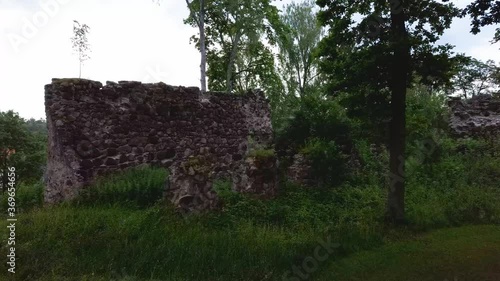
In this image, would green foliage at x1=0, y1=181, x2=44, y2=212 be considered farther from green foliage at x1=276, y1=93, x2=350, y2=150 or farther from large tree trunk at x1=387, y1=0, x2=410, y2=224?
large tree trunk at x1=387, y1=0, x2=410, y2=224

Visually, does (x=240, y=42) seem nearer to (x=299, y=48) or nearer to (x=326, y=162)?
(x=299, y=48)

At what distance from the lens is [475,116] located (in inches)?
630

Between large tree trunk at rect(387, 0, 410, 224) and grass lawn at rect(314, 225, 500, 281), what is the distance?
86 centimetres

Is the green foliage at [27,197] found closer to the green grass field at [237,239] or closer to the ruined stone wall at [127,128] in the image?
the green grass field at [237,239]

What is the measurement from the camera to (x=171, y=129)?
10.2 m

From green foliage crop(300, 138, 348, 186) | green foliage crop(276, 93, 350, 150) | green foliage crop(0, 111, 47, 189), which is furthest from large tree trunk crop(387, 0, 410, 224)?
green foliage crop(0, 111, 47, 189)

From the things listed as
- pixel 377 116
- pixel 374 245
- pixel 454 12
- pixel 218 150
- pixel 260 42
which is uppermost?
pixel 260 42

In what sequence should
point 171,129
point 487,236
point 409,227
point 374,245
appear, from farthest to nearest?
point 171,129 → point 409,227 → point 487,236 → point 374,245

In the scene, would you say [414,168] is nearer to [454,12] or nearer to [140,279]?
[454,12]

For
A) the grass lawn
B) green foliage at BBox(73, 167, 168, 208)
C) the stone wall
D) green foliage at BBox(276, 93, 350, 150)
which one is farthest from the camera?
the stone wall

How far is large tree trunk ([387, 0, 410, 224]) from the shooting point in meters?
7.43

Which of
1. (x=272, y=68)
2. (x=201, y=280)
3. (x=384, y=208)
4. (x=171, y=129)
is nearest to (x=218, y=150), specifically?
(x=171, y=129)

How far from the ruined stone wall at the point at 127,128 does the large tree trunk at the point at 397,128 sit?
14.8 ft

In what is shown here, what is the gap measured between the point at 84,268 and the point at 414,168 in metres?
10.8
